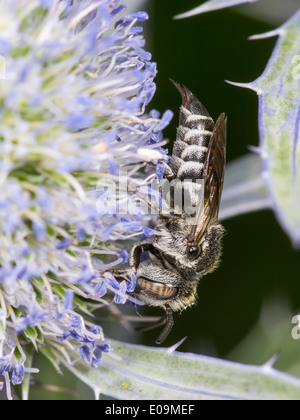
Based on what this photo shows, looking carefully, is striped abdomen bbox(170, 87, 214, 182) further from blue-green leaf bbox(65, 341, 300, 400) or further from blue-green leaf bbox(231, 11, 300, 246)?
blue-green leaf bbox(65, 341, 300, 400)

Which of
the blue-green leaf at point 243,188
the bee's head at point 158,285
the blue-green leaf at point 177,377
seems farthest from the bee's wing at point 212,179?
the blue-green leaf at point 177,377

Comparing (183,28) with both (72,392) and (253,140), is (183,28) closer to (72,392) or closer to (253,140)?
(253,140)

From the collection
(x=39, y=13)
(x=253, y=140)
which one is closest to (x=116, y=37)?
(x=39, y=13)

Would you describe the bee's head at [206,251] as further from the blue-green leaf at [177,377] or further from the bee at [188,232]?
the blue-green leaf at [177,377]

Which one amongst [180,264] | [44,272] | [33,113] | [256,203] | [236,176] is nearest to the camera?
[33,113]

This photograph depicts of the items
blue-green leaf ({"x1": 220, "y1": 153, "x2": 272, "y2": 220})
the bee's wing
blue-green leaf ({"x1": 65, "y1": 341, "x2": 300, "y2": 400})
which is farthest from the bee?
blue-green leaf ({"x1": 220, "y1": 153, "x2": 272, "y2": 220})

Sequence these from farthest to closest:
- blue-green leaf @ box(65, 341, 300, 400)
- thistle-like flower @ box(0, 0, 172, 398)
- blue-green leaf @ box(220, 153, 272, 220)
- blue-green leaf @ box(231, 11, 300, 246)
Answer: blue-green leaf @ box(220, 153, 272, 220)
blue-green leaf @ box(65, 341, 300, 400)
thistle-like flower @ box(0, 0, 172, 398)
blue-green leaf @ box(231, 11, 300, 246)
